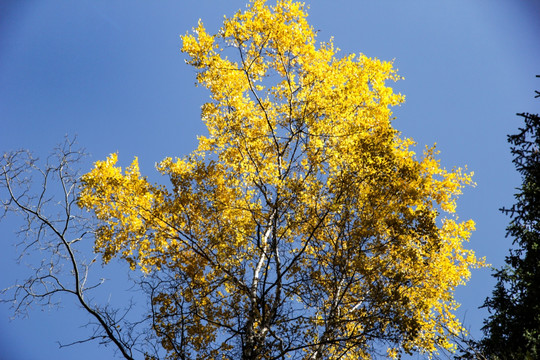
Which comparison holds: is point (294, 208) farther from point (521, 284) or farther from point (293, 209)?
point (521, 284)

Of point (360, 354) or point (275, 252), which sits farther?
point (360, 354)

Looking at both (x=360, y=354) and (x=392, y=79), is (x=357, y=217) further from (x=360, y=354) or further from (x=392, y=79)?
(x=392, y=79)

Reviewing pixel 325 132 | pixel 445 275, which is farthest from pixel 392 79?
pixel 445 275

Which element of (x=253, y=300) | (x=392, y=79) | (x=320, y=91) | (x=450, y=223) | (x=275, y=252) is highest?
(x=392, y=79)

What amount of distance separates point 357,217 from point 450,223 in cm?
275

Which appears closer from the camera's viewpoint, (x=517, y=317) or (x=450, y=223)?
(x=517, y=317)

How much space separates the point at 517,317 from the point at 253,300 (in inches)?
159

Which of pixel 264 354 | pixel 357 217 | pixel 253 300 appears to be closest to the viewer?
pixel 264 354

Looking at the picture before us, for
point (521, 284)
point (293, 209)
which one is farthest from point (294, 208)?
point (521, 284)

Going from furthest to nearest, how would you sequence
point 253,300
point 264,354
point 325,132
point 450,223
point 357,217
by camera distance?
point 450,223 → point 325,132 → point 357,217 → point 253,300 → point 264,354

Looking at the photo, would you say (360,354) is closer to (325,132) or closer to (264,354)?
(264,354)

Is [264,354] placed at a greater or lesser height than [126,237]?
lesser

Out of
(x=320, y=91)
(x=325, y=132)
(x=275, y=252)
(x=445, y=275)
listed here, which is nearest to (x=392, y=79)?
(x=320, y=91)

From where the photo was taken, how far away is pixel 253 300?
19.3ft
